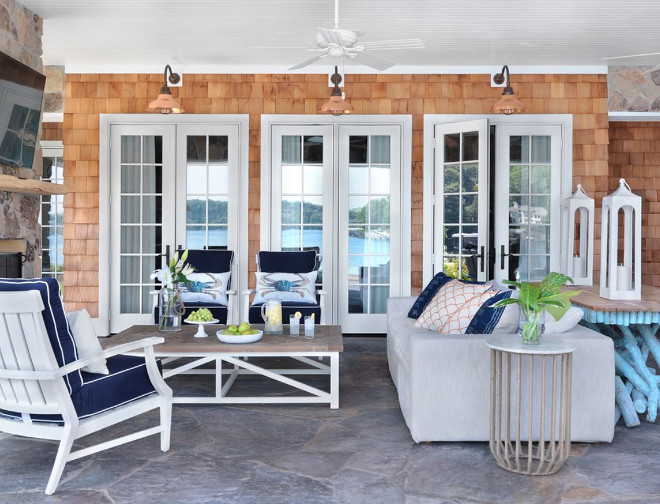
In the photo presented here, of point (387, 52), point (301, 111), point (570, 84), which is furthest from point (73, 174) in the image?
point (570, 84)

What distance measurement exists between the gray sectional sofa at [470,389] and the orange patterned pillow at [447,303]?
0.71 meters

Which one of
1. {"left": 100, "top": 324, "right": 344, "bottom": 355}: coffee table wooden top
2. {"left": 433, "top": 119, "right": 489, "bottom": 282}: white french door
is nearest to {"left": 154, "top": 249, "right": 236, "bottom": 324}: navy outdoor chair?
{"left": 100, "top": 324, "right": 344, "bottom": 355}: coffee table wooden top

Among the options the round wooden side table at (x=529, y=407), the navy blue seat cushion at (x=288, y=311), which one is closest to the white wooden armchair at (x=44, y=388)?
the round wooden side table at (x=529, y=407)

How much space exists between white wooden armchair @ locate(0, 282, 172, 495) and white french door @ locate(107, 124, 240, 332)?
12.8 ft

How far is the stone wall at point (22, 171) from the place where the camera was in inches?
188

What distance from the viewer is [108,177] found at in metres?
6.88

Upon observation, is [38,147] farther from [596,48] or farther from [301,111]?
[596,48]

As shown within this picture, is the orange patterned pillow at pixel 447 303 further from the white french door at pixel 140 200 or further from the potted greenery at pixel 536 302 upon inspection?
the white french door at pixel 140 200

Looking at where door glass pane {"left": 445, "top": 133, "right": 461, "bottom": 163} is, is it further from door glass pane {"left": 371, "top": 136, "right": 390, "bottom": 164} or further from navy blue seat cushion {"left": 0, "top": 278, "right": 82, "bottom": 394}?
navy blue seat cushion {"left": 0, "top": 278, "right": 82, "bottom": 394}

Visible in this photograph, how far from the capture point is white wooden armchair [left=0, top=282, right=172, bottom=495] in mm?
2725

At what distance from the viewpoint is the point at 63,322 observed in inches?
113

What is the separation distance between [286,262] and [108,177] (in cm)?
221

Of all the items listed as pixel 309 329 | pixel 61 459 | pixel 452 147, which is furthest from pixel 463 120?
pixel 61 459

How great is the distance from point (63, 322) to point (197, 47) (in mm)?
4006
